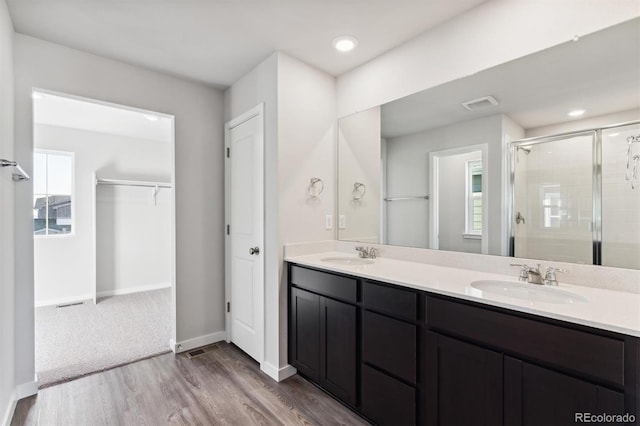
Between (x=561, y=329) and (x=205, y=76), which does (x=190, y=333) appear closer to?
(x=205, y=76)

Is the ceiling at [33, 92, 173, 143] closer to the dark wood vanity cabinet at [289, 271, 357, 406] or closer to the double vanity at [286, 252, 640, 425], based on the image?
the dark wood vanity cabinet at [289, 271, 357, 406]

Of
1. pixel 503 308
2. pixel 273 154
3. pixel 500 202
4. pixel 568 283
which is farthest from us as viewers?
pixel 273 154

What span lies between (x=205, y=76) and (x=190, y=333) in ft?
7.81

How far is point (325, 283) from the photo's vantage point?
2.05m

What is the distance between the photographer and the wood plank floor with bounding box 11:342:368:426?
1.88 metres

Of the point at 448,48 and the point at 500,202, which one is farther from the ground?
the point at 448,48

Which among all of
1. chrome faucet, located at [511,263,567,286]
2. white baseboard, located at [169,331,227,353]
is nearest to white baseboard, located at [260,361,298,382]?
white baseboard, located at [169,331,227,353]

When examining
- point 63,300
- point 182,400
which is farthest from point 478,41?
point 63,300

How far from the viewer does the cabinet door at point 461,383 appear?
128 centimetres

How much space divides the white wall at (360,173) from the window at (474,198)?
2.33ft

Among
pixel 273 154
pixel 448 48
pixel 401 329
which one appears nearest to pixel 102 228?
pixel 273 154

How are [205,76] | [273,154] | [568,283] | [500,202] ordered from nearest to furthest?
[568,283]
[500,202]
[273,154]
[205,76]

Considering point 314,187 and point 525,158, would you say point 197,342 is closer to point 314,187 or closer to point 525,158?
point 314,187

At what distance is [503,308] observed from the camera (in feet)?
4.11
